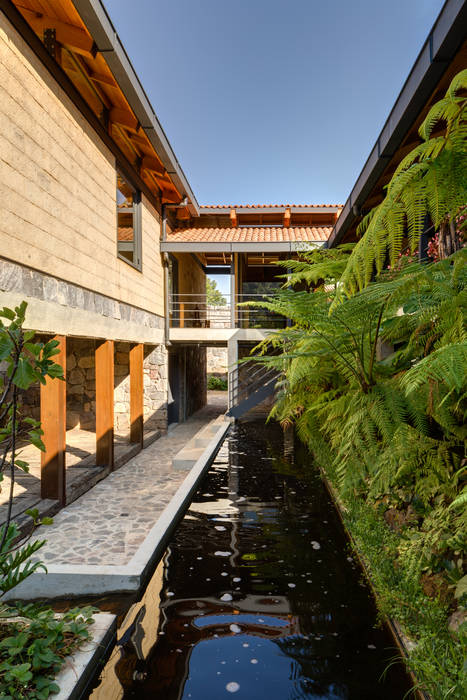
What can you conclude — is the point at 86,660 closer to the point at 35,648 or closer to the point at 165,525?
the point at 35,648

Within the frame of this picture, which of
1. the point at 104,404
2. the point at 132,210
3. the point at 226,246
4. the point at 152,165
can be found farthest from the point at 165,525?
the point at 226,246

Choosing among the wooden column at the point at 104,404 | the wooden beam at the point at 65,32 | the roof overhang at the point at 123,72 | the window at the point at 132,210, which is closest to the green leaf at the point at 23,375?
the roof overhang at the point at 123,72

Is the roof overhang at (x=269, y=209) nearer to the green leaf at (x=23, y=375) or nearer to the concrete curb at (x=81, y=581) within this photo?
the concrete curb at (x=81, y=581)

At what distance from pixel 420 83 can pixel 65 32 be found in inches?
153

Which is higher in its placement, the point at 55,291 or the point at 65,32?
the point at 65,32

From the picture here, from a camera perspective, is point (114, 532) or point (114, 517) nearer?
point (114, 532)

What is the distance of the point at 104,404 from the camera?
21.1ft

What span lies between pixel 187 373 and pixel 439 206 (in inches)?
477

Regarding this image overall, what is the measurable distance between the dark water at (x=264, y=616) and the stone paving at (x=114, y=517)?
0.45m

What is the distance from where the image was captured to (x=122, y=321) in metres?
7.31

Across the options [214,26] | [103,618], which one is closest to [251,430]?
[103,618]

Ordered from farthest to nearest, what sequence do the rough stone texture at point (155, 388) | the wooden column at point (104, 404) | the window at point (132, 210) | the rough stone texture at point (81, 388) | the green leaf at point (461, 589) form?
the rough stone texture at point (155, 388), the rough stone texture at point (81, 388), the window at point (132, 210), the wooden column at point (104, 404), the green leaf at point (461, 589)

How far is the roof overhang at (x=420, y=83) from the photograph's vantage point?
280 centimetres

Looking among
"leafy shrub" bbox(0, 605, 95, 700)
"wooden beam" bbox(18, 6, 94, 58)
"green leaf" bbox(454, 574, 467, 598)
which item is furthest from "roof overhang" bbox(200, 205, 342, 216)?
"green leaf" bbox(454, 574, 467, 598)
